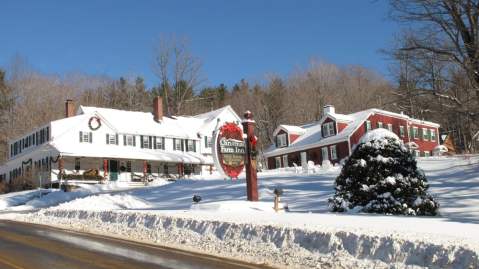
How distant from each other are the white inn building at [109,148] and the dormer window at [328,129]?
41.1 feet

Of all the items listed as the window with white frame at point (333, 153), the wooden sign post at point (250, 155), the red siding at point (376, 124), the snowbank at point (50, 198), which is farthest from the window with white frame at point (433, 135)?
the wooden sign post at point (250, 155)

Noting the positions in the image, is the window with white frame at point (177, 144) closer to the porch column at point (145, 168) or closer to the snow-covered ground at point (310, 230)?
the porch column at point (145, 168)

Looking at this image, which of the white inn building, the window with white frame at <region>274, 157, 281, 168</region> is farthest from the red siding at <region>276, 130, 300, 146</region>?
the white inn building

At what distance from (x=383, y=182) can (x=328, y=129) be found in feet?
121

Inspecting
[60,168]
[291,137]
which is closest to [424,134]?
Result: [291,137]

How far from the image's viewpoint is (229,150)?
20328 mm

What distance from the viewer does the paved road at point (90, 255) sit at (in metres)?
11.0

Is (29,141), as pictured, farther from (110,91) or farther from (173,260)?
(173,260)

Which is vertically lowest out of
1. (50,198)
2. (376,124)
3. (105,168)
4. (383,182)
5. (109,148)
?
(50,198)

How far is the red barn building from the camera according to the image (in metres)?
52.8

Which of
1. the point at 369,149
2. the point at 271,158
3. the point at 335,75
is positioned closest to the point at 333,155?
the point at 271,158

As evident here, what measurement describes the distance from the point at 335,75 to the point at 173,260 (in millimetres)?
71277

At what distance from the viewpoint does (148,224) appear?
678 inches

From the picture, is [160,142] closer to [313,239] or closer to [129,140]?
[129,140]
